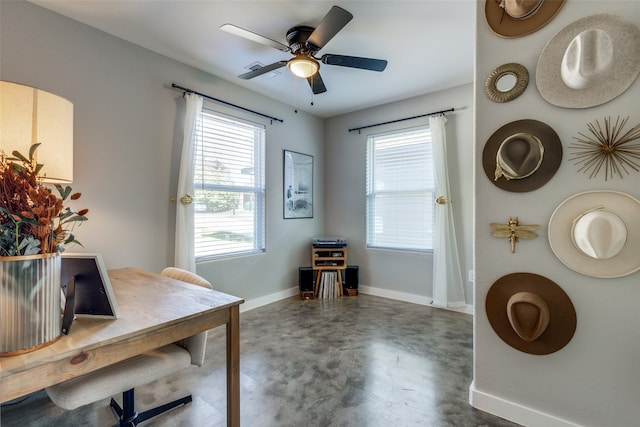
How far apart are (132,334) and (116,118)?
2.05 metres

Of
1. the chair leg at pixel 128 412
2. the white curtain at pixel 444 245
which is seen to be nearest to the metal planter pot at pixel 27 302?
the chair leg at pixel 128 412

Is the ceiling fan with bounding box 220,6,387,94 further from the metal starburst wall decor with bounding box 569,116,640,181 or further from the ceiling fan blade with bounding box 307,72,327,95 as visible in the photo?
the metal starburst wall decor with bounding box 569,116,640,181

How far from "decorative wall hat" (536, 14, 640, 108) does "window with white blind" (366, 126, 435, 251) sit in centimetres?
208

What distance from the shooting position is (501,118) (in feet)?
5.14

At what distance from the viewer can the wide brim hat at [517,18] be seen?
1407 millimetres

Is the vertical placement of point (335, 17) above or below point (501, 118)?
above

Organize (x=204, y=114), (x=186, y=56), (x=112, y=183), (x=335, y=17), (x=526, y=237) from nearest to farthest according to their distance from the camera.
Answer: (x=526, y=237) → (x=335, y=17) → (x=112, y=183) → (x=186, y=56) → (x=204, y=114)

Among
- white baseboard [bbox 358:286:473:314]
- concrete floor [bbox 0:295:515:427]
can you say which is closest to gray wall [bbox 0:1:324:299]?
concrete floor [bbox 0:295:515:427]

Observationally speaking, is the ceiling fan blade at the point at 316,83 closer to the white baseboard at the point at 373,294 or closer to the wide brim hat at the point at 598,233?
the wide brim hat at the point at 598,233

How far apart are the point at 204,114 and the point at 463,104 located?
2874 millimetres

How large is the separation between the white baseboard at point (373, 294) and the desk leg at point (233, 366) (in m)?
1.94

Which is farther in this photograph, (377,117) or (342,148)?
(342,148)

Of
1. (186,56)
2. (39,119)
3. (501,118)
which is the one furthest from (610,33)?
(186,56)

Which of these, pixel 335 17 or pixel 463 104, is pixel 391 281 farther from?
pixel 335 17
